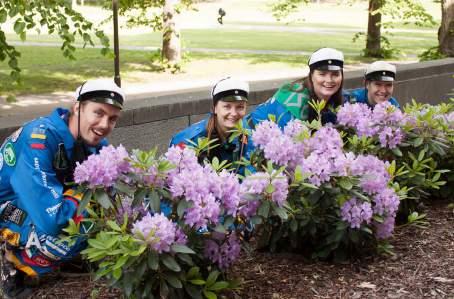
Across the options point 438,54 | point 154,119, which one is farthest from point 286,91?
point 438,54

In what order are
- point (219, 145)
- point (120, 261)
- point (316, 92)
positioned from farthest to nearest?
1. point (316, 92)
2. point (219, 145)
3. point (120, 261)

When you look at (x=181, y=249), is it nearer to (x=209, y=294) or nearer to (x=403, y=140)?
(x=209, y=294)

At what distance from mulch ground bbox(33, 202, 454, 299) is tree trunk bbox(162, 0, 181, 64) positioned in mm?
11567

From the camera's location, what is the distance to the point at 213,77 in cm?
1388

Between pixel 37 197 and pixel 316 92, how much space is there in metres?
2.11

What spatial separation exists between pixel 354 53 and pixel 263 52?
2.57 metres

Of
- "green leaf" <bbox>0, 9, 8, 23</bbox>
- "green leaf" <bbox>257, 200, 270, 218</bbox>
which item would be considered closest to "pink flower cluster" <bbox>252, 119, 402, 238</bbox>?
"green leaf" <bbox>257, 200, 270, 218</bbox>

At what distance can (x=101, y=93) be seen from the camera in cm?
344

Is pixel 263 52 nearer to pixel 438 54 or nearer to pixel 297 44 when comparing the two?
pixel 297 44

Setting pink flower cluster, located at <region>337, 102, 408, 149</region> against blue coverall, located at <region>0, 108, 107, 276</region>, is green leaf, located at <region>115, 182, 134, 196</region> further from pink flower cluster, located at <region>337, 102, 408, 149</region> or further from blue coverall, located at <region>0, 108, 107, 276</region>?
pink flower cluster, located at <region>337, 102, 408, 149</region>

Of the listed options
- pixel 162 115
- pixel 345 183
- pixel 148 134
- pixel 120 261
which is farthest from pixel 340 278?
pixel 162 115

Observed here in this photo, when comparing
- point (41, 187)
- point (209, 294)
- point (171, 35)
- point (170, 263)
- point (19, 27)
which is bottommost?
point (209, 294)

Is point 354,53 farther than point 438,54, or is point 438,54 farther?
point 354,53

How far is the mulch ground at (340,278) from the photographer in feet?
10.7
